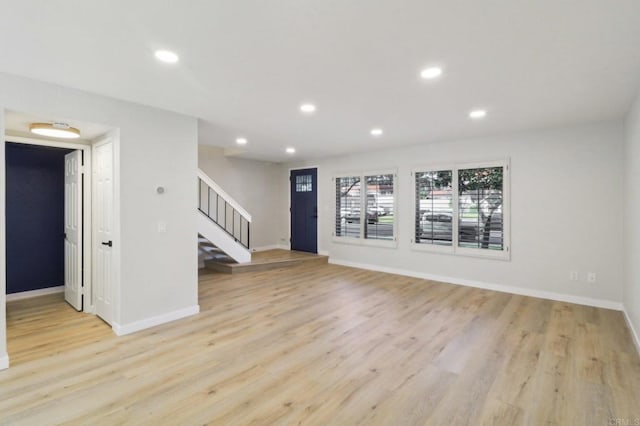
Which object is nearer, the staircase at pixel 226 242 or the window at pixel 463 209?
the window at pixel 463 209

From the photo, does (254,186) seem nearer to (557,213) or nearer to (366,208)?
(366,208)

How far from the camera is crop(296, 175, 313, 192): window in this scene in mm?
7933

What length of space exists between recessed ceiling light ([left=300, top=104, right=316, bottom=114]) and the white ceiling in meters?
0.08

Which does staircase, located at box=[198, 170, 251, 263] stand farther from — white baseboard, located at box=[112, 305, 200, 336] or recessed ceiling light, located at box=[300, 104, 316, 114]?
recessed ceiling light, located at box=[300, 104, 316, 114]

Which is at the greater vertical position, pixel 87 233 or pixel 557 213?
pixel 557 213

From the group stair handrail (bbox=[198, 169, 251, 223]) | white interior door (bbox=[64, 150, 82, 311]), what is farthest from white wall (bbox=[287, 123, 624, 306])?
white interior door (bbox=[64, 150, 82, 311])

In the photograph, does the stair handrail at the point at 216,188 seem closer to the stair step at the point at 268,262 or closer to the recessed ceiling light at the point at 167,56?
the stair step at the point at 268,262

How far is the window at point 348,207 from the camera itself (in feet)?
22.9

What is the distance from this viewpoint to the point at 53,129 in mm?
3172

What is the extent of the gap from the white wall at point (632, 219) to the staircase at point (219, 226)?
589 cm

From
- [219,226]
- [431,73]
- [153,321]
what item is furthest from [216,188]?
[431,73]

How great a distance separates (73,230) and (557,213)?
6899 mm

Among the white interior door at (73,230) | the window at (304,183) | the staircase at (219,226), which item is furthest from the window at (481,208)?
the white interior door at (73,230)

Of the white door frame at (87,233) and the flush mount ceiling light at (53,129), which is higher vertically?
the flush mount ceiling light at (53,129)
